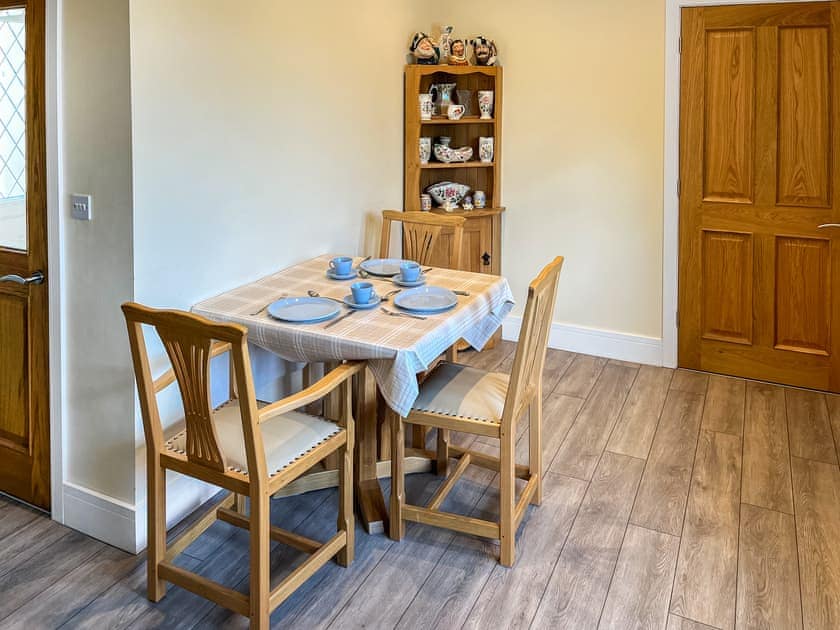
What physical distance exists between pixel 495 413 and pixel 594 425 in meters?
1.20

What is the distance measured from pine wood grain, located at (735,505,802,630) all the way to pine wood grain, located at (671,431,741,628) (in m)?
0.03

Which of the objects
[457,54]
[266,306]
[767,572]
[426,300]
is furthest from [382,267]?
[767,572]

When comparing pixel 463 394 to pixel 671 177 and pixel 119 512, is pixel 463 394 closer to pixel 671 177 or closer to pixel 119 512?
pixel 119 512

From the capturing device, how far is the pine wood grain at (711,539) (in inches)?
84.0

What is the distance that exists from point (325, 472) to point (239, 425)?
26.2 inches

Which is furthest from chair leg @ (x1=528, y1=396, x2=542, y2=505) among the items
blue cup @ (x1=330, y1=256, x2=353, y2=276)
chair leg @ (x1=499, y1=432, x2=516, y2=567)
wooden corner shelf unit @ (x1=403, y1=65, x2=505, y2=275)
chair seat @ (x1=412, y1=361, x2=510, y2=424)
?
wooden corner shelf unit @ (x1=403, y1=65, x2=505, y2=275)

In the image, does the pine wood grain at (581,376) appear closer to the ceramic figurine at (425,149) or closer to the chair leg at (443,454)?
the chair leg at (443,454)

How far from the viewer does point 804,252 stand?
3.63 metres

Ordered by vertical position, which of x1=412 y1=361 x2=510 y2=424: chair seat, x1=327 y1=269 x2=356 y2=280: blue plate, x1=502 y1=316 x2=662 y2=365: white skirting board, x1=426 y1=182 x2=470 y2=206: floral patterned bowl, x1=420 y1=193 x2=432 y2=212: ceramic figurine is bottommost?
x1=502 y1=316 x2=662 y2=365: white skirting board

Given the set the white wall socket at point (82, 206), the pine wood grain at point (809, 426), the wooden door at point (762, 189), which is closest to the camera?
the white wall socket at point (82, 206)

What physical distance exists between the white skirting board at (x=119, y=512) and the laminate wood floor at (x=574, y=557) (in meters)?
0.05

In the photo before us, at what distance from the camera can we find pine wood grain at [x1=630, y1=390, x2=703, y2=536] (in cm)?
260

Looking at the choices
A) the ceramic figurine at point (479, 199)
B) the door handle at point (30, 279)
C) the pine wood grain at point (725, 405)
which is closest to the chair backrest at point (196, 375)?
the door handle at point (30, 279)

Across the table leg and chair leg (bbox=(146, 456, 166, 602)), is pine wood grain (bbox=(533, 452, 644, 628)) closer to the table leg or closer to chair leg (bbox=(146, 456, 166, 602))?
the table leg
